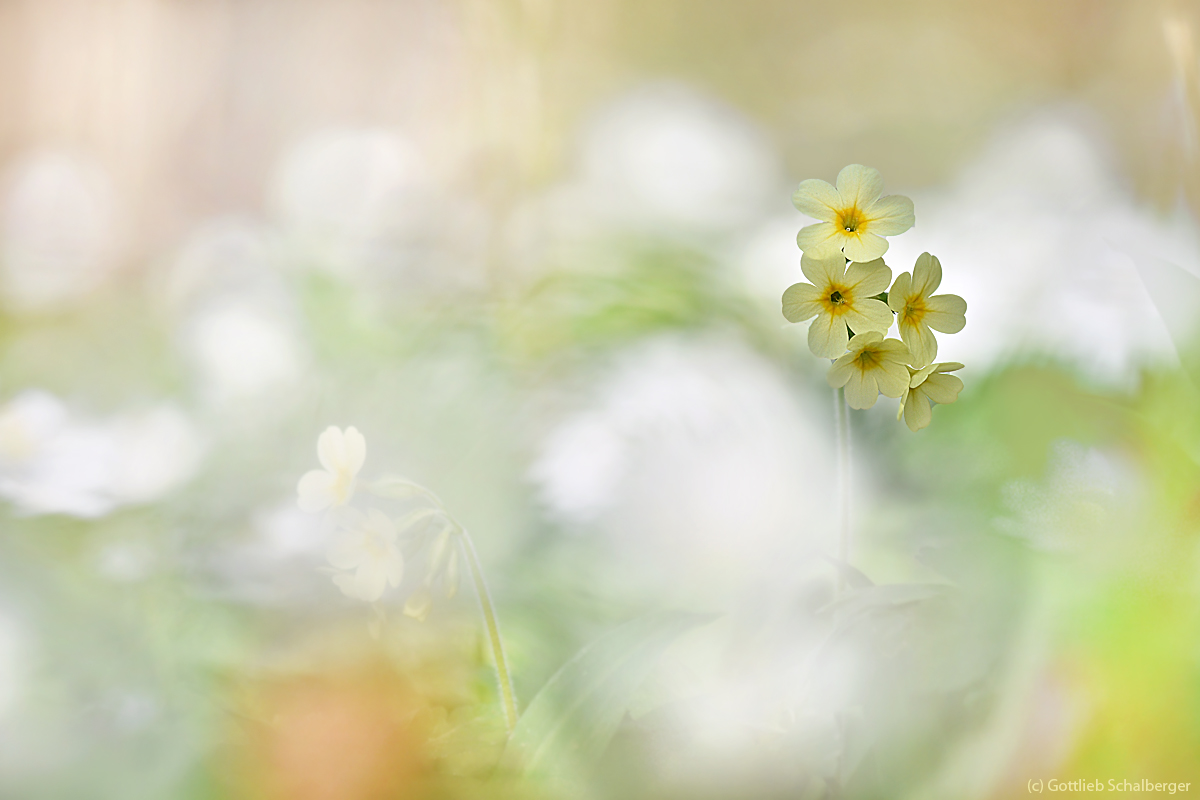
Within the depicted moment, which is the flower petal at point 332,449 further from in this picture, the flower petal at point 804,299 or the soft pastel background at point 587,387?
the flower petal at point 804,299

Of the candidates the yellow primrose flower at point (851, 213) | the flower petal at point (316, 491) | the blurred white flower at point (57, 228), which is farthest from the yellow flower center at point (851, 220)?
the blurred white flower at point (57, 228)

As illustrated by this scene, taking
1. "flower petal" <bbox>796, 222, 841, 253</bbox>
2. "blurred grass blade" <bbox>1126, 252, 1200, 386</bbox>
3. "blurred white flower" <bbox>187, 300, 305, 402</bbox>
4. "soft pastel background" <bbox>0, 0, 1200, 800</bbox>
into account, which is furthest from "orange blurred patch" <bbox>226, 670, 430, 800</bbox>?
"blurred grass blade" <bbox>1126, 252, 1200, 386</bbox>

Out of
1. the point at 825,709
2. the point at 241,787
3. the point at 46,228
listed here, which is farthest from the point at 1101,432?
the point at 46,228

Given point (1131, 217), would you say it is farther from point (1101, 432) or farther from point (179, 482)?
point (179, 482)

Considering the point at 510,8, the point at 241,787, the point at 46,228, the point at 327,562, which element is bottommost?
the point at 241,787

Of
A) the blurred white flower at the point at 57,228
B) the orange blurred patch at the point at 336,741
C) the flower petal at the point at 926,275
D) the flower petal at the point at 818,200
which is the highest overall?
the blurred white flower at the point at 57,228

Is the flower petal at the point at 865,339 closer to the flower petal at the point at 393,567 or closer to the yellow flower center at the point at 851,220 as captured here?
the yellow flower center at the point at 851,220

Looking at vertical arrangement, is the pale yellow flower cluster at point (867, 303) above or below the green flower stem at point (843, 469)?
above

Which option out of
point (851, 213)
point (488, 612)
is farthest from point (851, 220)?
point (488, 612)
